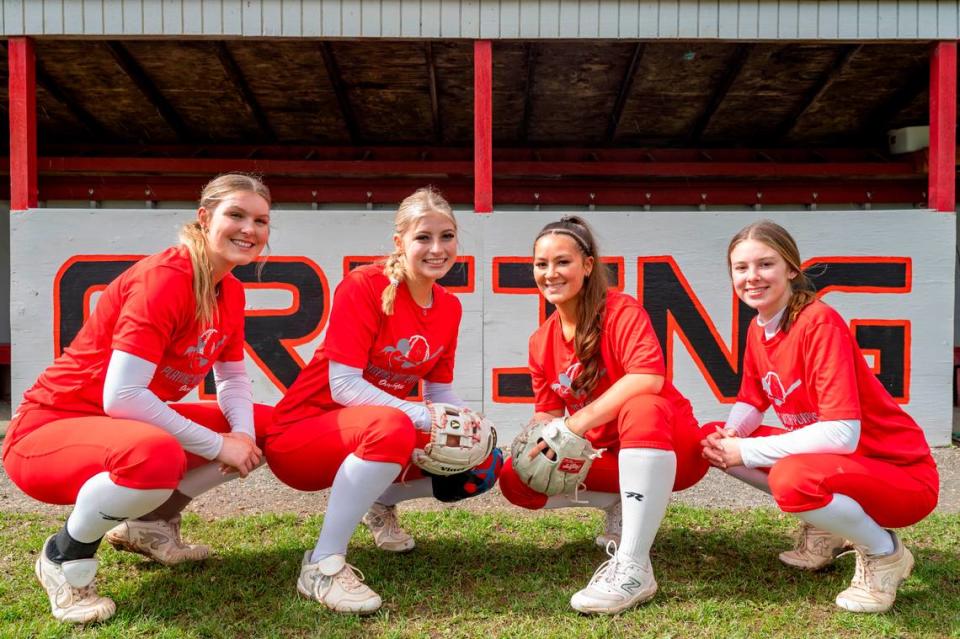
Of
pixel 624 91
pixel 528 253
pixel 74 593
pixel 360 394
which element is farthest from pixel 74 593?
pixel 624 91

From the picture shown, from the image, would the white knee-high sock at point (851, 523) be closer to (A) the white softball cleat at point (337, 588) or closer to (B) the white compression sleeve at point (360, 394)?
(B) the white compression sleeve at point (360, 394)

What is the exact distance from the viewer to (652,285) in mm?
4926

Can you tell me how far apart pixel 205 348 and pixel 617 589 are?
4.91 feet

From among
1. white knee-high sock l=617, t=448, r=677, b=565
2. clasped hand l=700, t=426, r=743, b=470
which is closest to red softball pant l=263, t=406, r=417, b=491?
white knee-high sock l=617, t=448, r=677, b=565

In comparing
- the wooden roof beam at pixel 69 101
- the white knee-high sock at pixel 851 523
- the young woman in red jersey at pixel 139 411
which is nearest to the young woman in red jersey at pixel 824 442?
the white knee-high sock at pixel 851 523

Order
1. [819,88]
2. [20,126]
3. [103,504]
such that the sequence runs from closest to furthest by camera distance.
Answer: [103,504] → [20,126] → [819,88]

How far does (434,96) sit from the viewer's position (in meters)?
7.19

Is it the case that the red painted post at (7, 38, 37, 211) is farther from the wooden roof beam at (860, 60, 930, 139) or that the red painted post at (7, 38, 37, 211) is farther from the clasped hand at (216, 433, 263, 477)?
the wooden roof beam at (860, 60, 930, 139)

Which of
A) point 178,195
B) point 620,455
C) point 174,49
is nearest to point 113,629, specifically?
point 620,455

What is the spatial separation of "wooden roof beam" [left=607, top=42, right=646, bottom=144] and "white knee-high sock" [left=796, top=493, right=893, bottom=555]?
4841mm

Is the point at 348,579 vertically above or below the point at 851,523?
below

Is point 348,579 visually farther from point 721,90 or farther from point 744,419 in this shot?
point 721,90

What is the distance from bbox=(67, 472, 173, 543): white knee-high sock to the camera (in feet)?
6.93

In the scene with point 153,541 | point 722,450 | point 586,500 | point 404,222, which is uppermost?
point 404,222
